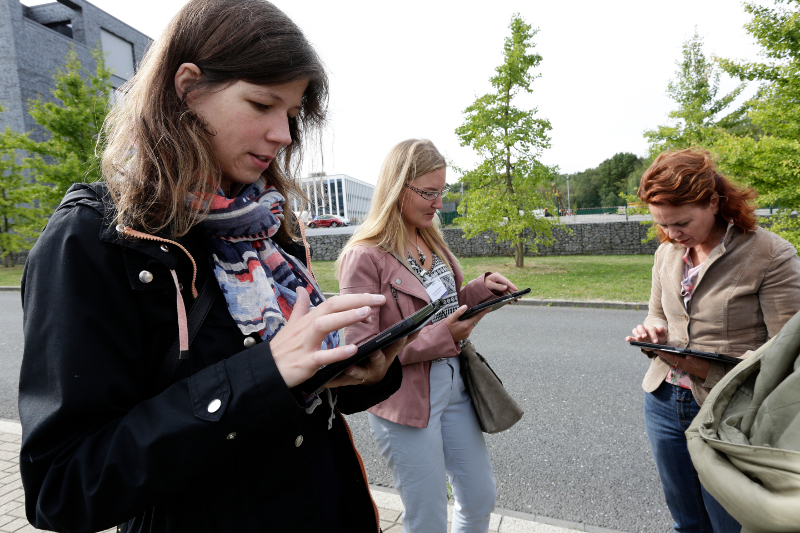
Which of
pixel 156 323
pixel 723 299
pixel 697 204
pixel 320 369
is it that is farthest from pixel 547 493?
pixel 156 323

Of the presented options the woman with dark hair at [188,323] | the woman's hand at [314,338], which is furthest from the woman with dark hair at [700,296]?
the woman's hand at [314,338]

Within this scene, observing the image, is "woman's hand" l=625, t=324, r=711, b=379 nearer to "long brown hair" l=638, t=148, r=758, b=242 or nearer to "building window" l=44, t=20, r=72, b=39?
"long brown hair" l=638, t=148, r=758, b=242

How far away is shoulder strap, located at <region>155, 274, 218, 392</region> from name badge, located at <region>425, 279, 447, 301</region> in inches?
56.3

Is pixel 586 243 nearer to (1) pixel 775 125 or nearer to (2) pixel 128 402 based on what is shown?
(1) pixel 775 125

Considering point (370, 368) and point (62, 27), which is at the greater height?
point (62, 27)

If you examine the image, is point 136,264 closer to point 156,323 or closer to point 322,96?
point 156,323

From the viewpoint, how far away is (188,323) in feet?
3.57

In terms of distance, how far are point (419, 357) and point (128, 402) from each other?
143cm

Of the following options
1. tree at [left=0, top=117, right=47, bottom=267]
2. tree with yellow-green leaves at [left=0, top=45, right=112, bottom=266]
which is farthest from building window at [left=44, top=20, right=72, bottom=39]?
tree with yellow-green leaves at [left=0, top=45, right=112, bottom=266]

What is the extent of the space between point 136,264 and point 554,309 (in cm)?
970

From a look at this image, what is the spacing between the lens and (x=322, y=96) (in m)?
1.51

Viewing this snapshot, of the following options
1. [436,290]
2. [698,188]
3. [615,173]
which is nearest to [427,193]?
[436,290]

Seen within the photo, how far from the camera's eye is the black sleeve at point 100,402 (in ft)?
2.96

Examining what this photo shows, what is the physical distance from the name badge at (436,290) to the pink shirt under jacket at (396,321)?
0.23 ft
